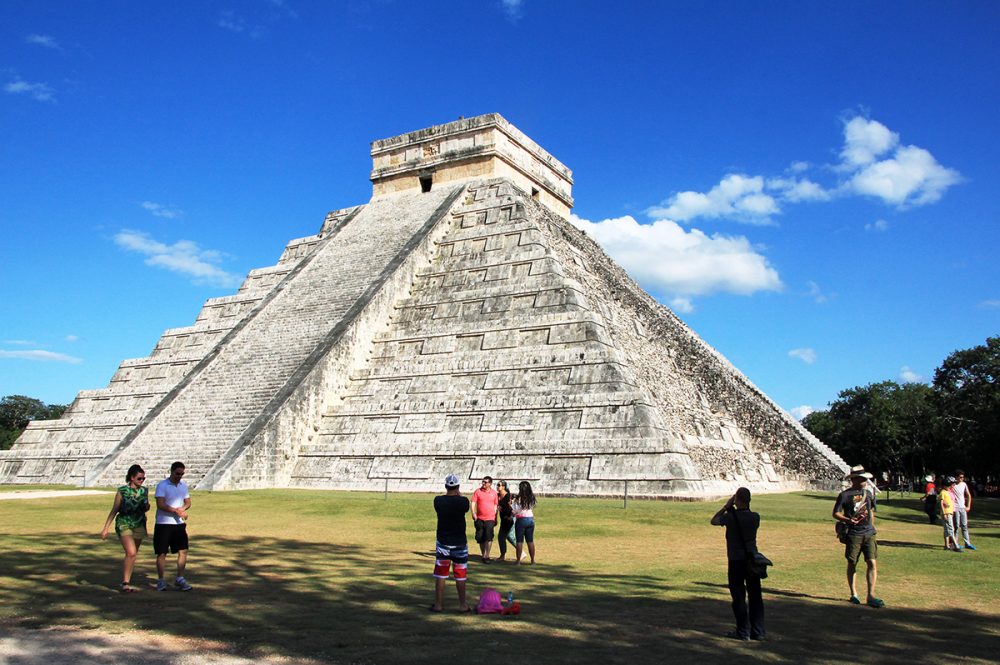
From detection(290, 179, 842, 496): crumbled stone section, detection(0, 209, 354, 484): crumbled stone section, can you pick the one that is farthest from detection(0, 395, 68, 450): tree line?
detection(290, 179, 842, 496): crumbled stone section

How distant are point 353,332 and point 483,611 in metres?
14.7

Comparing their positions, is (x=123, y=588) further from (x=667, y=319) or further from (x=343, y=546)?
(x=667, y=319)

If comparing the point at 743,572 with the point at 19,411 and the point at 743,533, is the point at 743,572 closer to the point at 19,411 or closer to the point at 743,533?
the point at 743,533

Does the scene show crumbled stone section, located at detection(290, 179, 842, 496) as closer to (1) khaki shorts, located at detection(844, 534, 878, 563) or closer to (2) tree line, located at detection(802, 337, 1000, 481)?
(1) khaki shorts, located at detection(844, 534, 878, 563)

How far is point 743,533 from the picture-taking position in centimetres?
658

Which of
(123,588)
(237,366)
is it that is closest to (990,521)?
(123,588)

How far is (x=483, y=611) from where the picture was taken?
7.05m

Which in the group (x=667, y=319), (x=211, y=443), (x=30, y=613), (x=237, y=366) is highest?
(x=667, y=319)

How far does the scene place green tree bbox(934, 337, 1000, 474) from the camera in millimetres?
35938

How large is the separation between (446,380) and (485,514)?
943 cm

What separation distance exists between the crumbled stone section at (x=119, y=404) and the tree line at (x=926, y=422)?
30.1 metres

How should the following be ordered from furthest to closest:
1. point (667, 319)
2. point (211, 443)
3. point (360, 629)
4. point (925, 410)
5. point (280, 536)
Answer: point (925, 410), point (667, 319), point (211, 443), point (280, 536), point (360, 629)

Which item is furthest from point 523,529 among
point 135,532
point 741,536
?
point 135,532

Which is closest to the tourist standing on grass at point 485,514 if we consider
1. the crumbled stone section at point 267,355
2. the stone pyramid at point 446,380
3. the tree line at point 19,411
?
the stone pyramid at point 446,380
